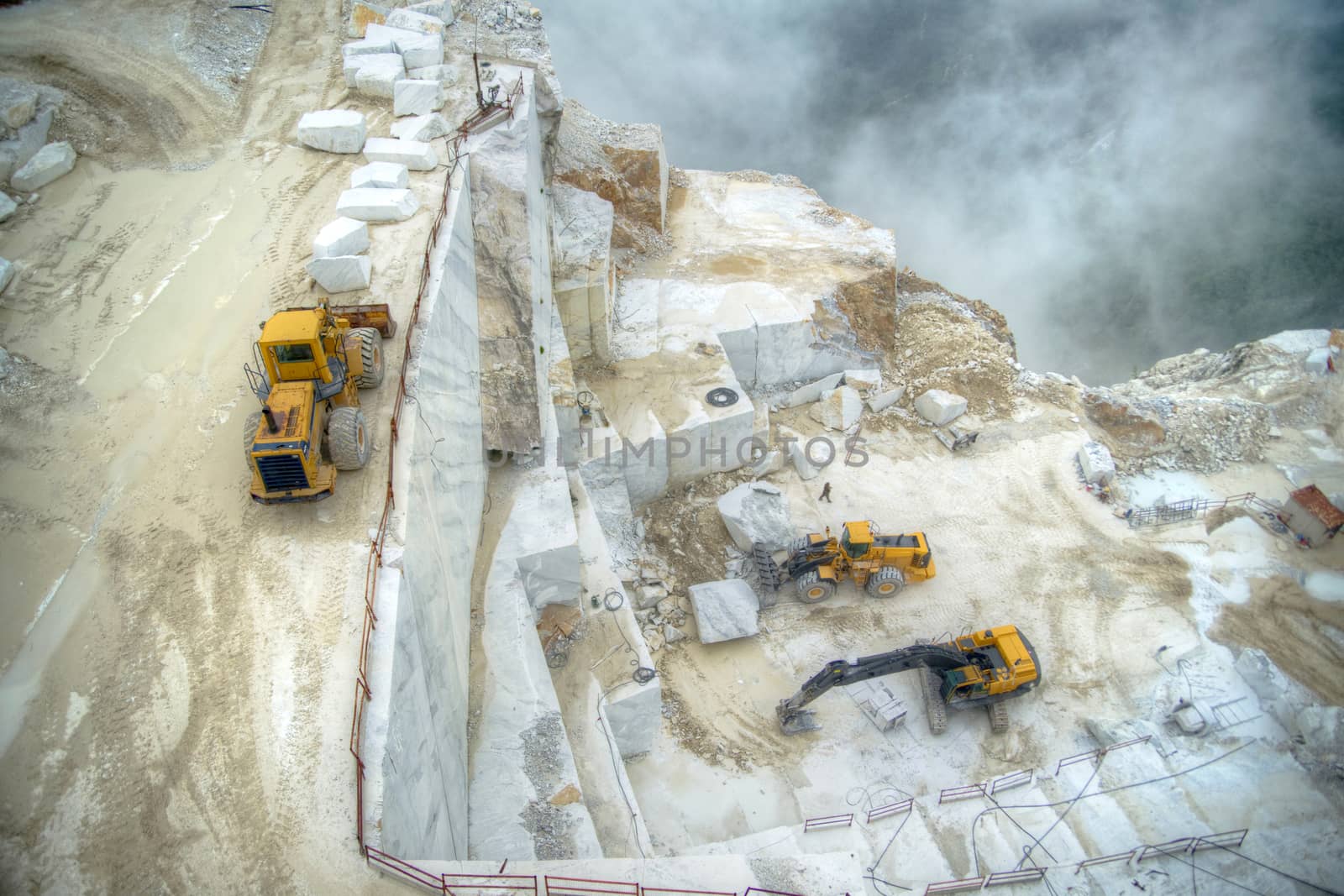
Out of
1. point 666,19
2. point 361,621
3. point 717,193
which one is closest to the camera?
point 361,621

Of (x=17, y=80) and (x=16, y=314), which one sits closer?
(x=16, y=314)

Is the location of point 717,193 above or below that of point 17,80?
above

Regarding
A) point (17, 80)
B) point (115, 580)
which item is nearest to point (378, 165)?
point (17, 80)

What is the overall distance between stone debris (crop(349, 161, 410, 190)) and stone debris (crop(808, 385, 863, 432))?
851 cm

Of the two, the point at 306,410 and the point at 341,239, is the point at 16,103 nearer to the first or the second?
the point at 341,239

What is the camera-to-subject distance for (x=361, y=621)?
6.25 m

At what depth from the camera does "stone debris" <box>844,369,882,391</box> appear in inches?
613

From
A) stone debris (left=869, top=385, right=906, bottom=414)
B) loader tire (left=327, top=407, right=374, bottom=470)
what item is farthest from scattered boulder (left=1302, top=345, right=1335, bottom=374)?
→ loader tire (left=327, top=407, right=374, bottom=470)

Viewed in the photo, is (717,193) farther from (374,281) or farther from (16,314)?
(16,314)

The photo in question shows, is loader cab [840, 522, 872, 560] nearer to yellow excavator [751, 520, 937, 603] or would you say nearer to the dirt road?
yellow excavator [751, 520, 937, 603]

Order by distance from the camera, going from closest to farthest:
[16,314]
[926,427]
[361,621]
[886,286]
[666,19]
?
[361,621]
[16,314]
[926,427]
[886,286]
[666,19]

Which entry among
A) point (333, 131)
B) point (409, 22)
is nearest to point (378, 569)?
point (333, 131)

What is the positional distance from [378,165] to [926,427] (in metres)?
10.6

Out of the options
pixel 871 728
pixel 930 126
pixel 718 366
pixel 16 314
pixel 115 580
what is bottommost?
pixel 871 728
